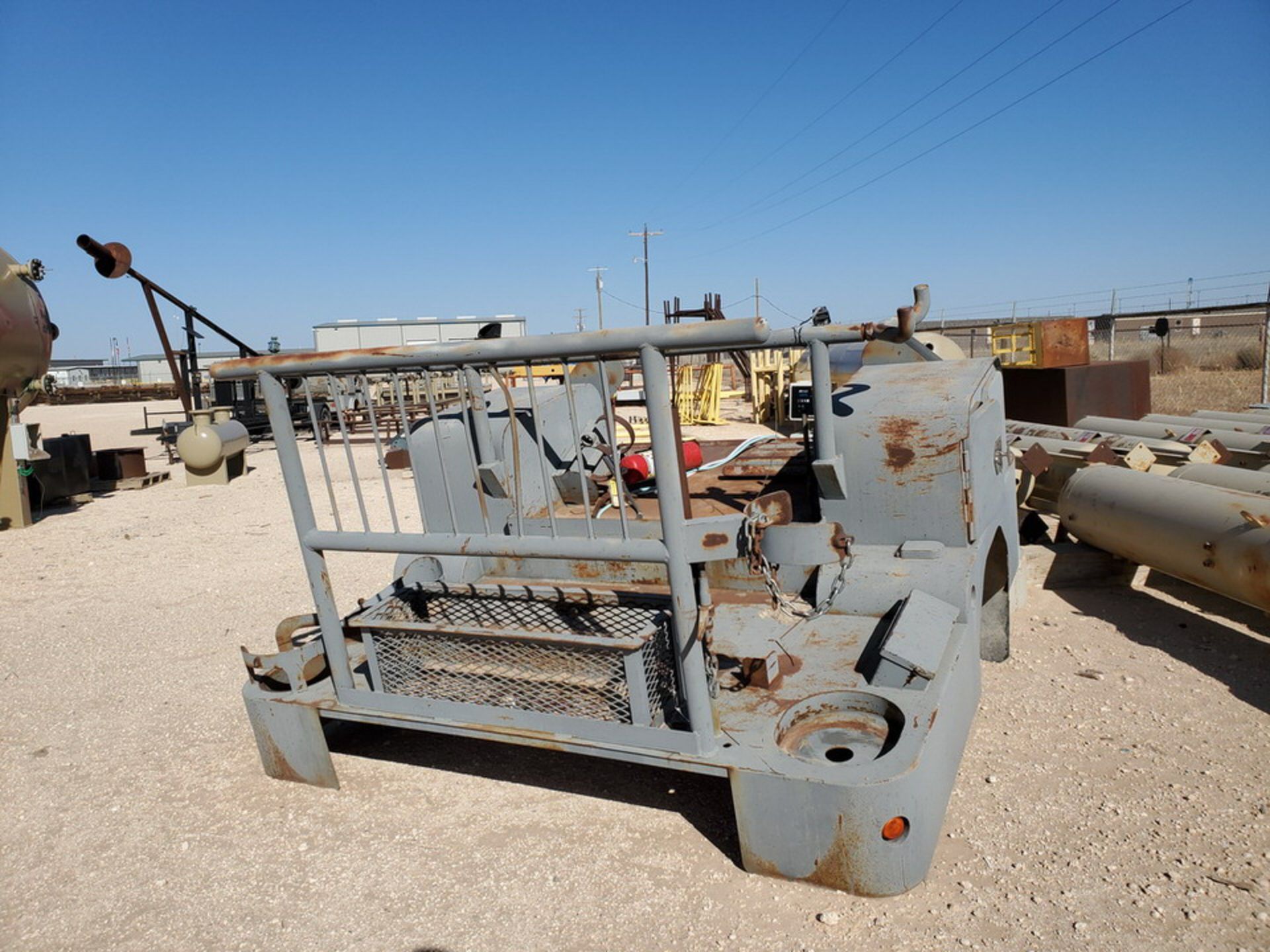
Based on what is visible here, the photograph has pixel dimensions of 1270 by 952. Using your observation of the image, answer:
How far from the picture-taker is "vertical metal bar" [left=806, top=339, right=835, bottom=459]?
3.30 meters

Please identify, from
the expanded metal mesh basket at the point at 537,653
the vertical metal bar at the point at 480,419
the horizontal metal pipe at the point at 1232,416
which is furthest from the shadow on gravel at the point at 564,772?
the horizontal metal pipe at the point at 1232,416

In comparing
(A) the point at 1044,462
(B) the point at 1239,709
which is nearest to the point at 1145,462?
(A) the point at 1044,462

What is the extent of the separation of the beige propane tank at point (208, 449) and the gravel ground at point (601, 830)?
8034mm

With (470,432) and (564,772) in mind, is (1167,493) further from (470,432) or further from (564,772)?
(470,432)

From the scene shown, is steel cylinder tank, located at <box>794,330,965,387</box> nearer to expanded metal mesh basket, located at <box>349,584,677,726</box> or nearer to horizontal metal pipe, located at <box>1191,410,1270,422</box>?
expanded metal mesh basket, located at <box>349,584,677,726</box>

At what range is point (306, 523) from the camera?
10.1ft

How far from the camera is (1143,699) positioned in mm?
3916

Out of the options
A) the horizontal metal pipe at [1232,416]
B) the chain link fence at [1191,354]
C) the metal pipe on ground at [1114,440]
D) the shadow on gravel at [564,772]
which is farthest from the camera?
the chain link fence at [1191,354]

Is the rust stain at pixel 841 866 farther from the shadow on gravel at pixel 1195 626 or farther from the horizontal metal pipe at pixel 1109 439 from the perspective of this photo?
the horizontal metal pipe at pixel 1109 439

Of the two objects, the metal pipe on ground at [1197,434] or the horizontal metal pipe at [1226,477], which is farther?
the metal pipe on ground at [1197,434]

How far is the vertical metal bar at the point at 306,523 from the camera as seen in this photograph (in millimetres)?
2914

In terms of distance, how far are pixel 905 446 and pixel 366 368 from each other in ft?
6.96

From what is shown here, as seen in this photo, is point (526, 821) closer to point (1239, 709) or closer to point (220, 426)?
point (1239, 709)

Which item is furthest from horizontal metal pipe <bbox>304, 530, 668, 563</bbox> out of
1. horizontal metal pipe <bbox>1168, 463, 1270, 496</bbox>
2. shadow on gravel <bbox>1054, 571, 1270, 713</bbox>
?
horizontal metal pipe <bbox>1168, 463, 1270, 496</bbox>
